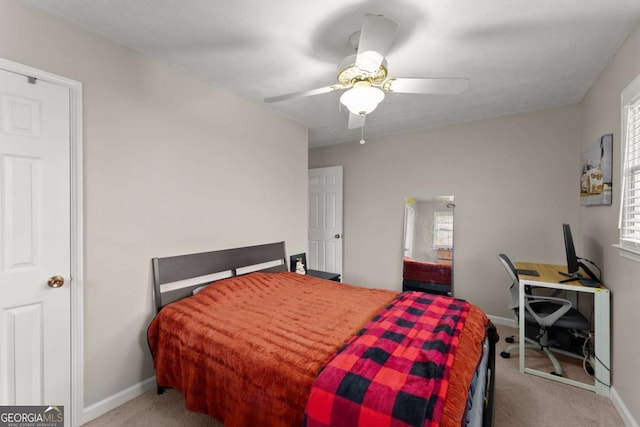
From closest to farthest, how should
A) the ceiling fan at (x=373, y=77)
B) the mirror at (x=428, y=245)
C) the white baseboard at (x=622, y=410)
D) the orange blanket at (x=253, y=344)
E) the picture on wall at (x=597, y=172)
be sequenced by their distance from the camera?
1. the orange blanket at (x=253, y=344)
2. the ceiling fan at (x=373, y=77)
3. the white baseboard at (x=622, y=410)
4. the picture on wall at (x=597, y=172)
5. the mirror at (x=428, y=245)

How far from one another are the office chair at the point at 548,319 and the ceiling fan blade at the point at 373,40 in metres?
2.18

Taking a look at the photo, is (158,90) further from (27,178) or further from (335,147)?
(335,147)

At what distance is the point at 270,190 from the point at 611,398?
3332mm

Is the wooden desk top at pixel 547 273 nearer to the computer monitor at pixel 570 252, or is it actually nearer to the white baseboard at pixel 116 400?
the computer monitor at pixel 570 252

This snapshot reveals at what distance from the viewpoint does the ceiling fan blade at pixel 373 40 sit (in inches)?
53.7

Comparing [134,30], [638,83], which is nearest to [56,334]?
[134,30]

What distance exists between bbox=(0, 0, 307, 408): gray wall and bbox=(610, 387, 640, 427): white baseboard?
3.08 meters

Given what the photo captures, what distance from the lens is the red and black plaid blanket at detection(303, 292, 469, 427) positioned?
0.99m

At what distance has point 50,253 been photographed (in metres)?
1.61

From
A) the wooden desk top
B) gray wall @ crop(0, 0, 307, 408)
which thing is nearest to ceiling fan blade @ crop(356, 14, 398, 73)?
→ gray wall @ crop(0, 0, 307, 408)

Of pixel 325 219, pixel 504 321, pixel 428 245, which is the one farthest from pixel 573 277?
pixel 325 219

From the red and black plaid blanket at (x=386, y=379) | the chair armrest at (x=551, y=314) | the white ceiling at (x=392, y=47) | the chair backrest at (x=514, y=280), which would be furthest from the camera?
the chair backrest at (x=514, y=280)

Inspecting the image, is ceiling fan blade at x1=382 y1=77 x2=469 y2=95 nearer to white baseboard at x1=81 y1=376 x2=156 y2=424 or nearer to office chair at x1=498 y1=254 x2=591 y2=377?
office chair at x1=498 y1=254 x2=591 y2=377

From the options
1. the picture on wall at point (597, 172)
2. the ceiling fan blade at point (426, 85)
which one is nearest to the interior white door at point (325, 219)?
the ceiling fan blade at point (426, 85)
